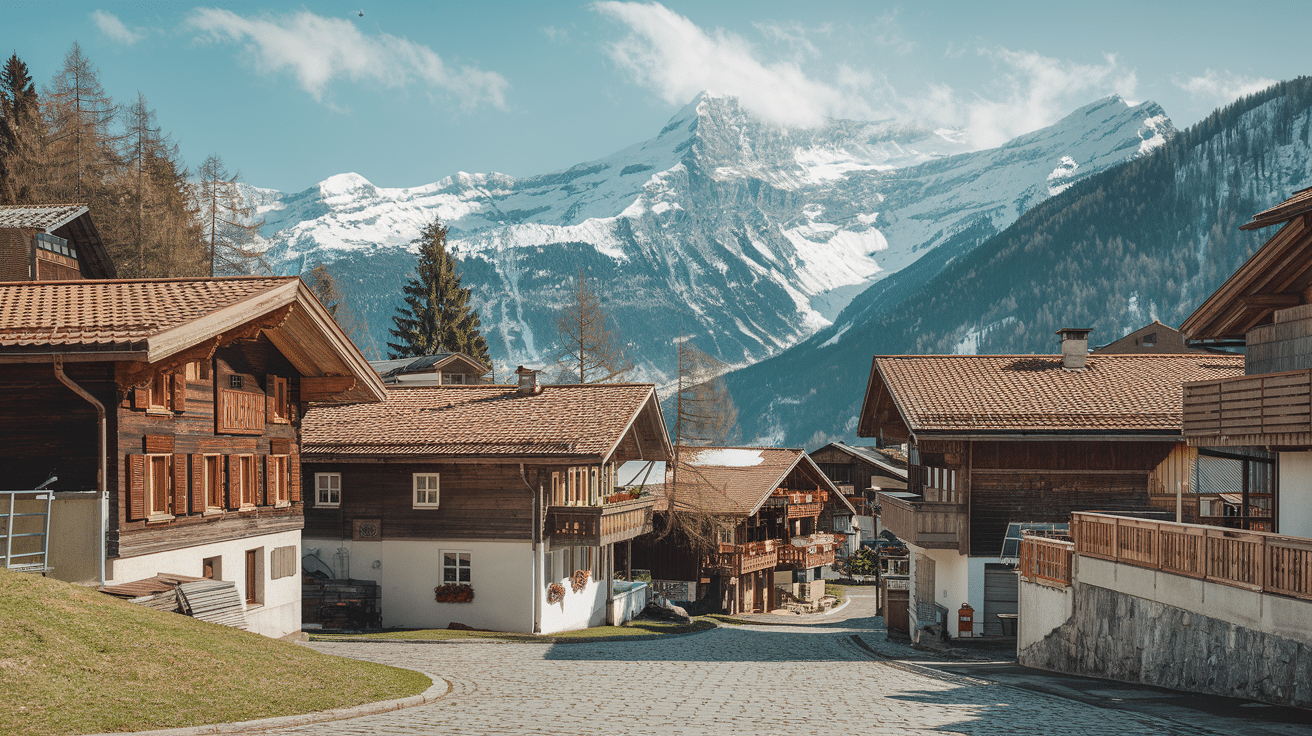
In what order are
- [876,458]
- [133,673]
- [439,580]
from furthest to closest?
[876,458] → [439,580] → [133,673]

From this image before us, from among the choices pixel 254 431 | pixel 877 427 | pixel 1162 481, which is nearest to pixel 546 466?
pixel 254 431

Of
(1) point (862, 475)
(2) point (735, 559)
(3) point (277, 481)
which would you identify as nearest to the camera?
(3) point (277, 481)

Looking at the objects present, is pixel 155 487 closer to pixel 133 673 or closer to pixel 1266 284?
pixel 133 673

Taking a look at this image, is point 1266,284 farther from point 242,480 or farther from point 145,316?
point 242,480

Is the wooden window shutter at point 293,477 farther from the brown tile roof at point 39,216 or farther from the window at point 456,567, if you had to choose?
the brown tile roof at point 39,216

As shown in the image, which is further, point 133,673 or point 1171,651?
point 1171,651

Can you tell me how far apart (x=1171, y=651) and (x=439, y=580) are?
1998 cm

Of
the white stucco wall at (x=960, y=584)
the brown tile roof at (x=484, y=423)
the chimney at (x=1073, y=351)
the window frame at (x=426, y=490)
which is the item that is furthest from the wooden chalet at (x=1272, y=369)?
the window frame at (x=426, y=490)

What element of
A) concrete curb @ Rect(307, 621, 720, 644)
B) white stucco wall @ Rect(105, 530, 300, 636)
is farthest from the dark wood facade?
concrete curb @ Rect(307, 621, 720, 644)

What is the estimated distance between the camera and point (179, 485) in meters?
21.0

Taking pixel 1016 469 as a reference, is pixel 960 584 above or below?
below

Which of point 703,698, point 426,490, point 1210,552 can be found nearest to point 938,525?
point 426,490

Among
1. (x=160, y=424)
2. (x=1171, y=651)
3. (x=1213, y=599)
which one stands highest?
(x=160, y=424)

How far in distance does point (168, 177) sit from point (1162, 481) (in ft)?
166
